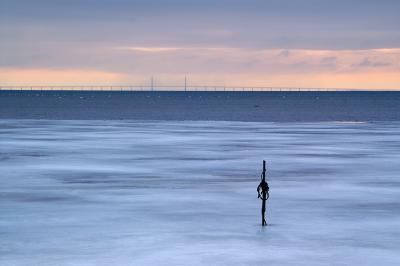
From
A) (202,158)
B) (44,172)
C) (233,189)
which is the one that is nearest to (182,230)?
(233,189)

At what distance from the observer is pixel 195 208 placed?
23.9 m

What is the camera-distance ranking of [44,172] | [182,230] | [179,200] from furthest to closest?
[44,172] < [179,200] < [182,230]

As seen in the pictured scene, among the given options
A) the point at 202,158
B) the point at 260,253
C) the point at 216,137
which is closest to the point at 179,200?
the point at 260,253

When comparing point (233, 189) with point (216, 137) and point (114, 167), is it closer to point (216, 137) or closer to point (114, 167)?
point (114, 167)

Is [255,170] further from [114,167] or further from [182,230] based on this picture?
[182,230]

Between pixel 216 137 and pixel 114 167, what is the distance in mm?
24448

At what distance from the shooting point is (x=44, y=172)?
33469mm

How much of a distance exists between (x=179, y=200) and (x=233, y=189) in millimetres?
3288

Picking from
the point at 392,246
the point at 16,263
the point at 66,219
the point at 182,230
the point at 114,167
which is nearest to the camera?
the point at 16,263

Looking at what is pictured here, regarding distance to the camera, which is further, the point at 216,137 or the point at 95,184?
the point at 216,137

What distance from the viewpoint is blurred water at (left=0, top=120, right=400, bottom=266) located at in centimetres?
1777

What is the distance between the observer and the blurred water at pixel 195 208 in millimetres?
17766

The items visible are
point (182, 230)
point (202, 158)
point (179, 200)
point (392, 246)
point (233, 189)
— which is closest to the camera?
point (392, 246)

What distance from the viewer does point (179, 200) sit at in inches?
1007
